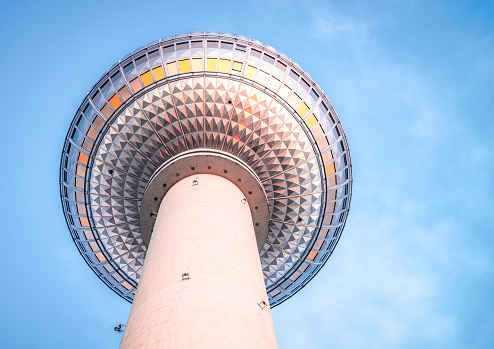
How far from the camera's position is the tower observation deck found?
16594 mm

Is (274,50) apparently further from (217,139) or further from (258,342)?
(258,342)

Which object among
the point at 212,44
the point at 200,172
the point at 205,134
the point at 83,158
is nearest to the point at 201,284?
the point at 200,172

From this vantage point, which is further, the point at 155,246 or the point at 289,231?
the point at 289,231

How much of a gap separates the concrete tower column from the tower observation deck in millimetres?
88

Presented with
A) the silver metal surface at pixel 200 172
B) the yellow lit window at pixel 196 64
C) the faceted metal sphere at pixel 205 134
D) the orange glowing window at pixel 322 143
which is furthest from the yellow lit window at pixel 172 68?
the orange glowing window at pixel 322 143

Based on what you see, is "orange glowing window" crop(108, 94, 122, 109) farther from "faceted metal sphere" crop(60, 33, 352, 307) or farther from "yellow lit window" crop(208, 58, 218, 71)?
"yellow lit window" crop(208, 58, 218, 71)

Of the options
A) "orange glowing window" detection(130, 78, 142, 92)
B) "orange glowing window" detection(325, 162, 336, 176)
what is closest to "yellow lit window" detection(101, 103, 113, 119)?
"orange glowing window" detection(130, 78, 142, 92)

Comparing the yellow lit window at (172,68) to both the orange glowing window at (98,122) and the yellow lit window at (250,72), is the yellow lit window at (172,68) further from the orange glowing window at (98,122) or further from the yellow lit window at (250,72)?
the orange glowing window at (98,122)

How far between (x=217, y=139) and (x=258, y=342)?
11.1 m

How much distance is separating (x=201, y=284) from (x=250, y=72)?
1201cm

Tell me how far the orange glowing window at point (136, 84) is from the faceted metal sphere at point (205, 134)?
0.06 m

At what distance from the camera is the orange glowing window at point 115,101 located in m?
21.1

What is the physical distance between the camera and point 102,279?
1069 inches

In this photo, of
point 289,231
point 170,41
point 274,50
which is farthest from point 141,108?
point 289,231
